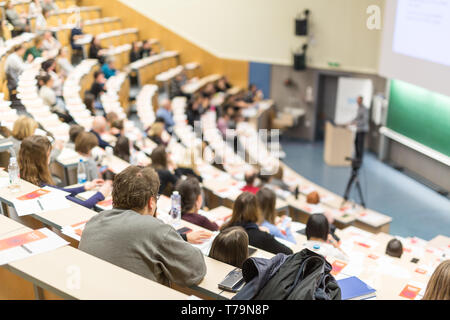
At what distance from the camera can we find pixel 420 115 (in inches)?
370

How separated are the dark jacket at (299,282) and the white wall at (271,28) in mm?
9079

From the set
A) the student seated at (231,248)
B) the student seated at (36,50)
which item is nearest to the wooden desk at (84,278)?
the student seated at (231,248)

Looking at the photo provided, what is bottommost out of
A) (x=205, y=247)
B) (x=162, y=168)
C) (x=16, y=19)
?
(x=162, y=168)

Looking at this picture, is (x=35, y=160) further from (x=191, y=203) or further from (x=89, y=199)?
(x=191, y=203)

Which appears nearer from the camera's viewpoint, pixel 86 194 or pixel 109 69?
pixel 86 194

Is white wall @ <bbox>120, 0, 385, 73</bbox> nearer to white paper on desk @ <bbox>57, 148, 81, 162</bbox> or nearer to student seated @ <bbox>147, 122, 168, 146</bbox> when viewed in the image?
student seated @ <bbox>147, 122, 168, 146</bbox>

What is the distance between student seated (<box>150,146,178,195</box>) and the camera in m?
5.29

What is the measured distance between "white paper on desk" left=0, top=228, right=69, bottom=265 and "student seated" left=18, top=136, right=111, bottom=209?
1.15 meters

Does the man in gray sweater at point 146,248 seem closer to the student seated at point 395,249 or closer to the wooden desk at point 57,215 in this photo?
the wooden desk at point 57,215

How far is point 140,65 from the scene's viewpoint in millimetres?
11133

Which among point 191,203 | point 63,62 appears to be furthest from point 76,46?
point 191,203

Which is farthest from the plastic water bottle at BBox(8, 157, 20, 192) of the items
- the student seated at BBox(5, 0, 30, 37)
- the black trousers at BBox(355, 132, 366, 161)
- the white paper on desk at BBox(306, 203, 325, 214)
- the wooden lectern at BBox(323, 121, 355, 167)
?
the wooden lectern at BBox(323, 121, 355, 167)

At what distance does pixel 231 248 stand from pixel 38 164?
192 cm

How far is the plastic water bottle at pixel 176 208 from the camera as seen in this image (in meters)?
3.63
